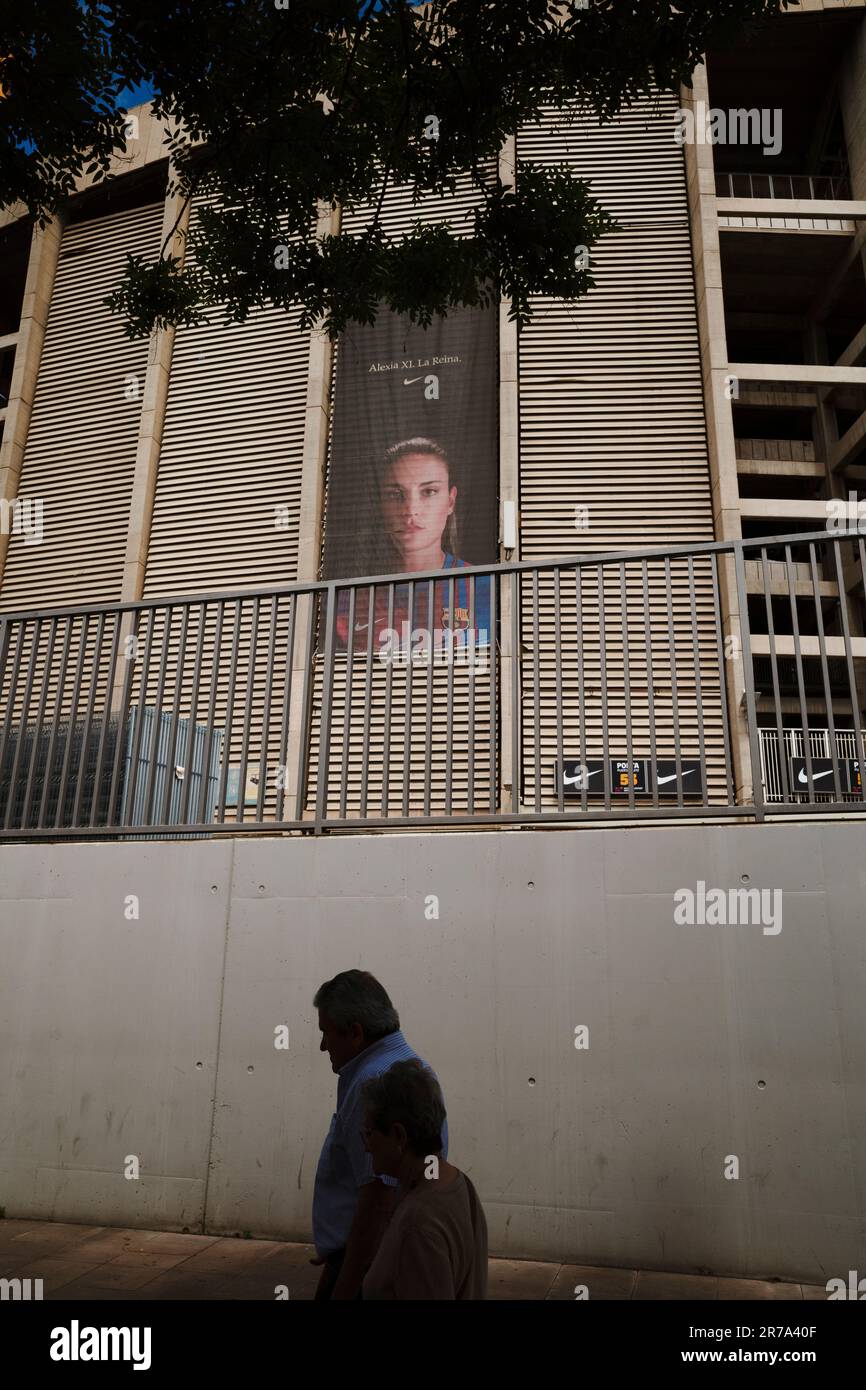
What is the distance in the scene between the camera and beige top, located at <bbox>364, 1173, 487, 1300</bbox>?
163 cm

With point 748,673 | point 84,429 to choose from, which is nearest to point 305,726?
point 748,673

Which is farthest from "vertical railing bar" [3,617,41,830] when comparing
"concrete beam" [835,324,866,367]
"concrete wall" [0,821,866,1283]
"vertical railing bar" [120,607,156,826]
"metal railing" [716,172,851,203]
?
"concrete beam" [835,324,866,367]

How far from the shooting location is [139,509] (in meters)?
10.4

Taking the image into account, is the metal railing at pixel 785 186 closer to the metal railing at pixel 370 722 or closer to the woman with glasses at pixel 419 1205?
the metal railing at pixel 370 722

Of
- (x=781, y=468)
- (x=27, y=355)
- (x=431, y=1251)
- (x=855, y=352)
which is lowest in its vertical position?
(x=431, y=1251)

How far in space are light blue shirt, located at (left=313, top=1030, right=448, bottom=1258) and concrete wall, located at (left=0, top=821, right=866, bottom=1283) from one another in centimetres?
125

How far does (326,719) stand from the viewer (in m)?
4.15

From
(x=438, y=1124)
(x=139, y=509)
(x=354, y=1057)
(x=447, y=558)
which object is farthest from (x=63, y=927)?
(x=139, y=509)

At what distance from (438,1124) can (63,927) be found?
9.13ft

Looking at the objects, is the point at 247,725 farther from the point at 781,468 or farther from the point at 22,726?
the point at 781,468

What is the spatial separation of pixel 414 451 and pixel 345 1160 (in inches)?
330

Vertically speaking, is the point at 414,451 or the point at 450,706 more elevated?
the point at 414,451

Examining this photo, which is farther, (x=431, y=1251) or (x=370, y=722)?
(x=370, y=722)

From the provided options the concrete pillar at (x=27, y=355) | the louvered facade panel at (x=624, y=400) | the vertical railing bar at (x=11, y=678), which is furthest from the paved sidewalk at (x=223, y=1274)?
the concrete pillar at (x=27, y=355)
